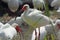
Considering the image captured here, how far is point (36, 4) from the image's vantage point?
3.86 metres

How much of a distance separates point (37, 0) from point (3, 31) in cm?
126

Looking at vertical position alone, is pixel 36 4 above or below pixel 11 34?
above

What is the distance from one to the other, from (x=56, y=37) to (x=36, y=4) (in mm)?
849

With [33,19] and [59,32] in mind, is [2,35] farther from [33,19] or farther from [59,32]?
[59,32]

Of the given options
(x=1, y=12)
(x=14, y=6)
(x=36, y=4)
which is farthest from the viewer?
(x=1, y=12)

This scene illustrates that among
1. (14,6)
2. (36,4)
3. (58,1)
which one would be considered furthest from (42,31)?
(14,6)

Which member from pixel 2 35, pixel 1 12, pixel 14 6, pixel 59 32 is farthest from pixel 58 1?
pixel 1 12

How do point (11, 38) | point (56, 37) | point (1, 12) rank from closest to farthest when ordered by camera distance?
point (11, 38) < point (56, 37) < point (1, 12)

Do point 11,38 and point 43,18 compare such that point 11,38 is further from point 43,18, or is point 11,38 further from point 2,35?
point 43,18

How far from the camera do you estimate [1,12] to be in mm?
9648

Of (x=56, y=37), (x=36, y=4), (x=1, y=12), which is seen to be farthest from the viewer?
(x=1, y=12)

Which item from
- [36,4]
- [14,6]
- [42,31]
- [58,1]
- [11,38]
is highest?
[14,6]

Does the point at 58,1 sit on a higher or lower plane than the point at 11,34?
higher

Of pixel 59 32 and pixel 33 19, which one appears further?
pixel 59 32
